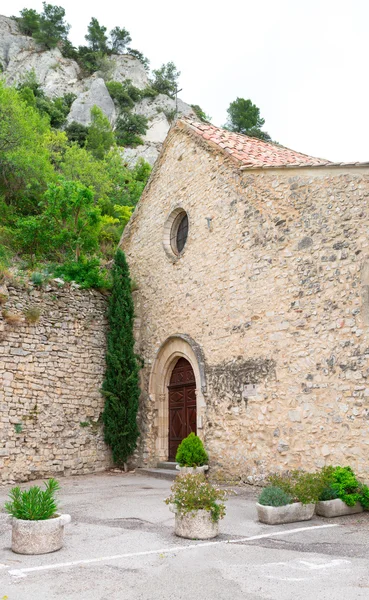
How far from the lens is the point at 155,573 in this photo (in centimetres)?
404

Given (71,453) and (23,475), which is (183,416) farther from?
(23,475)

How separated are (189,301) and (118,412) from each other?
3.23 metres

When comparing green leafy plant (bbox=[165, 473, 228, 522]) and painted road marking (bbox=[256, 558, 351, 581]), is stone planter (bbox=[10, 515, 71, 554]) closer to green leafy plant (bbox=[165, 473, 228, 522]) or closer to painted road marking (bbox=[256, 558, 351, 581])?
green leafy plant (bbox=[165, 473, 228, 522])

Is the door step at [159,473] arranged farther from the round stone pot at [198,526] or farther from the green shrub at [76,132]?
the green shrub at [76,132]

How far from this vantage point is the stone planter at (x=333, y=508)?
6.57 metres

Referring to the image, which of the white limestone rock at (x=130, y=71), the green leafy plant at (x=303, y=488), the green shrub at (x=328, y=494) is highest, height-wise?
the white limestone rock at (x=130, y=71)

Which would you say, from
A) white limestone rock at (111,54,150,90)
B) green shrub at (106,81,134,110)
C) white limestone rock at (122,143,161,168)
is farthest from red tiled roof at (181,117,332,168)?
white limestone rock at (111,54,150,90)

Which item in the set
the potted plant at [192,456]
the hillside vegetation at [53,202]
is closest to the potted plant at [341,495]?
the potted plant at [192,456]

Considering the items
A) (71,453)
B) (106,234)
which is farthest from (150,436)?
(106,234)

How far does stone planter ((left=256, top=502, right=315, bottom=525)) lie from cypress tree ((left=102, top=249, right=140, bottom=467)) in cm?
614

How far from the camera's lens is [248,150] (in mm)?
11008

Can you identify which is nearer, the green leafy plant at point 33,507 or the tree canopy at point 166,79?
the green leafy plant at point 33,507

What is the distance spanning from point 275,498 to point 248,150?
753cm

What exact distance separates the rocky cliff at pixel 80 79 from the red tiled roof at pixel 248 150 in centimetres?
2794
